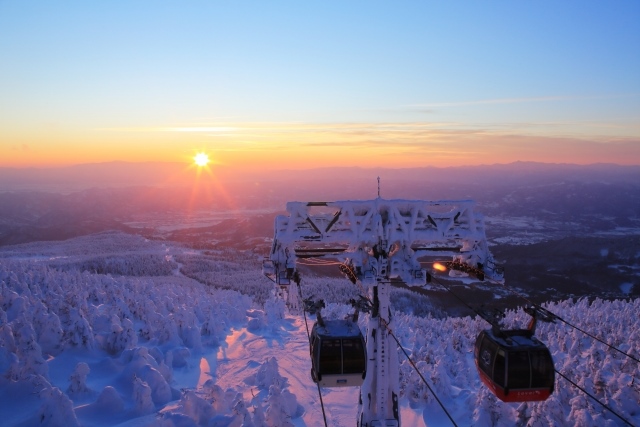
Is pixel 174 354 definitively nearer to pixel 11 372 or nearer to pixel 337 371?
pixel 11 372

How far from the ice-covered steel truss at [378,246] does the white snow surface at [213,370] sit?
5.79m

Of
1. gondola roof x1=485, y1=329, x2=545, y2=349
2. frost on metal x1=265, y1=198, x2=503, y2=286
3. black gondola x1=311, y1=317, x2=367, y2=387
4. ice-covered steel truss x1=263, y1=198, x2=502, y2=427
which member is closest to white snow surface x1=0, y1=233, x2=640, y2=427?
ice-covered steel truss x1=263, y1=198, x2=502, y2=427

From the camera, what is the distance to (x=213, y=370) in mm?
21297

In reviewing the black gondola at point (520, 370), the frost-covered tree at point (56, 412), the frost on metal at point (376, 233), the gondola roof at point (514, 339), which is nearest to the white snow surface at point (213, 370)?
the frost-covered tree at point (56, 412)

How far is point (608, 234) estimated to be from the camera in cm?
15050

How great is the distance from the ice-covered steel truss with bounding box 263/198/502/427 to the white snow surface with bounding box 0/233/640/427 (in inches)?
228

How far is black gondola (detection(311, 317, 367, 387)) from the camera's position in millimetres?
8789

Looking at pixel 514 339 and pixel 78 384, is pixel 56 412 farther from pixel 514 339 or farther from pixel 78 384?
pixel 514 339

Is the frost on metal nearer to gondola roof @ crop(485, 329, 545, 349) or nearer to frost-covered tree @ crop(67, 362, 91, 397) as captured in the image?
gondola roof @ crop(485, 329, 545, 349)

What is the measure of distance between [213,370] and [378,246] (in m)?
15.0

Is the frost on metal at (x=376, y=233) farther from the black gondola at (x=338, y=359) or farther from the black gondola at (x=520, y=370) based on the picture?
the black gondola at (x=520, y=370)

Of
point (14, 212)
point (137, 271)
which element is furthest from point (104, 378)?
point (14, 212)

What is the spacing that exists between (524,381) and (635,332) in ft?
89.4

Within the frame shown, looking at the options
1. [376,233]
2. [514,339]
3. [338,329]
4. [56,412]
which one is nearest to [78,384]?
[56,412]
